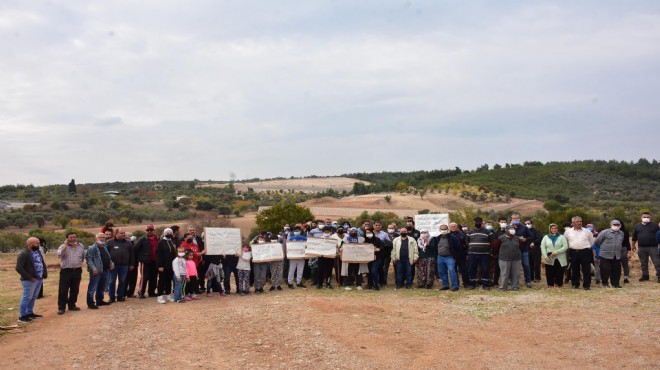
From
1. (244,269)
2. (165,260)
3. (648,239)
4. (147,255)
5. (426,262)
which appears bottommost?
(244,269)

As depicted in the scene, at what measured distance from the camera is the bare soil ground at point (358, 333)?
29.3 feet

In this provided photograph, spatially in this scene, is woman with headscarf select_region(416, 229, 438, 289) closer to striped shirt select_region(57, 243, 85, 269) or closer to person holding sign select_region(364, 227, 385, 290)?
person holding sign select_region(364, 227, 385, 290)

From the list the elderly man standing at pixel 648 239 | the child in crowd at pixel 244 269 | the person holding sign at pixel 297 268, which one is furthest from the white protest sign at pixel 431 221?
the child in crowd at pixel 244 269

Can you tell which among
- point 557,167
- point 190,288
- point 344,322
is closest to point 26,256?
point 190,288

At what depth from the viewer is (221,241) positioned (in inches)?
620

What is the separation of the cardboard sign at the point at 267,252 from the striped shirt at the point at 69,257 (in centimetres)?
444

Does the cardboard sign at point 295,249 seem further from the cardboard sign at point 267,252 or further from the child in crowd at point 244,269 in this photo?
the child in crowd at point 244,269

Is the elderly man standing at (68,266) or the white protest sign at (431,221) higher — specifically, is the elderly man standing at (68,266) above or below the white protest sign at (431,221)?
below

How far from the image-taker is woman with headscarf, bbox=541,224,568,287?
15555 millimetres

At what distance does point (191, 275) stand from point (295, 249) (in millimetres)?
3137

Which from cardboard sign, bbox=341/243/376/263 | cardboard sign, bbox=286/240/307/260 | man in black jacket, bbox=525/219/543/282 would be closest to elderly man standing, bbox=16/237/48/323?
cardboard sign, bbox=286/240/307/260

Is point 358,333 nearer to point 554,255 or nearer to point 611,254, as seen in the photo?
point 554,255

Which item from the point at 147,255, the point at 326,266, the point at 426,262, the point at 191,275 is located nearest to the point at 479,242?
the point at 426,262

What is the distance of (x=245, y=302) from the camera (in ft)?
46.4
